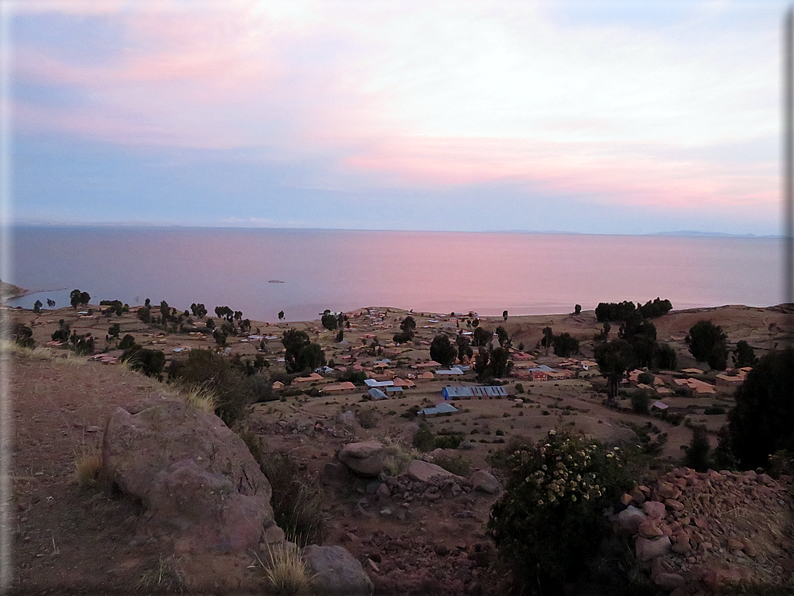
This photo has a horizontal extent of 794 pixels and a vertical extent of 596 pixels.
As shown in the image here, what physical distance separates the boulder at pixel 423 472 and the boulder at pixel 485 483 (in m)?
0.34

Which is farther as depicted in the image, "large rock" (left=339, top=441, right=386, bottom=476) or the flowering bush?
"large rock" (left=339, top=441, right=386, bottom=476)

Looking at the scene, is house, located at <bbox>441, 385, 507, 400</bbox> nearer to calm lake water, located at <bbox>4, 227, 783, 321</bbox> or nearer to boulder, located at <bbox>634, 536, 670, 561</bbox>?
boulder, located at <bbox>634, 536, 670, 561</bbox>

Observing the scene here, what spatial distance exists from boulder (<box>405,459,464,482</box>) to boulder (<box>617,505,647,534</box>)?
4.07 m

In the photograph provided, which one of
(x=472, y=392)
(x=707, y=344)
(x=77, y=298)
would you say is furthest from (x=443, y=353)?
(x=77, y=298)

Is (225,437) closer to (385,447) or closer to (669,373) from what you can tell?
(385,447)

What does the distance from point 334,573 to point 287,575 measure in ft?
2.12

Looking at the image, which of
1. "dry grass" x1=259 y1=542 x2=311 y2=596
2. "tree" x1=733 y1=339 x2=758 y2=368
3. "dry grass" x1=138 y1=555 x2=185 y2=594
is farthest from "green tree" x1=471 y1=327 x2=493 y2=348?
"dry grass" x1=138 y1=555 x2=185 y2=594

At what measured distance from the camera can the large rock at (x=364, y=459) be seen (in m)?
9.08

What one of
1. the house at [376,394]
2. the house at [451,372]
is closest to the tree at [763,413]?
the house at [376,394]

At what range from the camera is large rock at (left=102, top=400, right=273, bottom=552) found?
460 centimetres

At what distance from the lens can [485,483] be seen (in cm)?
914

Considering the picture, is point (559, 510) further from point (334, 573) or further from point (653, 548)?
point (334, 573)

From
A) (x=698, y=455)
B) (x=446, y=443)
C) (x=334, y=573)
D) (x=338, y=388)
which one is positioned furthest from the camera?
(x=338, y=388)

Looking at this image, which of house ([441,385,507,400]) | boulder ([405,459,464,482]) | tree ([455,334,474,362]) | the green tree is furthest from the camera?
the green tree
